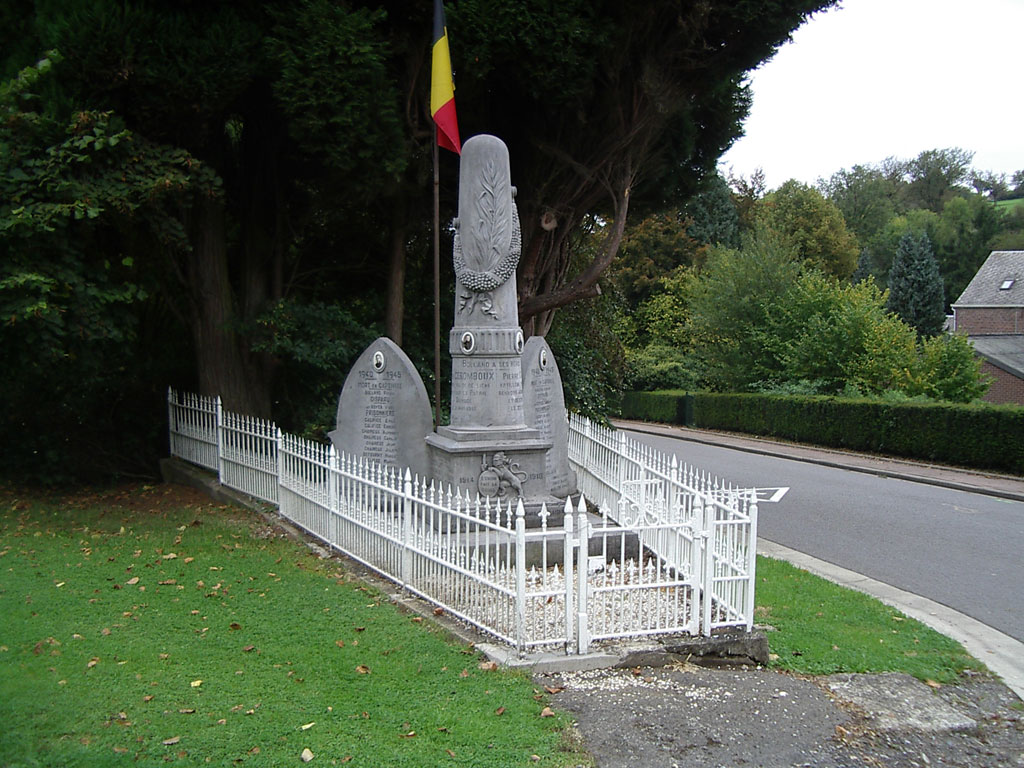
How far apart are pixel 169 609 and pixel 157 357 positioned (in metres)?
8.92

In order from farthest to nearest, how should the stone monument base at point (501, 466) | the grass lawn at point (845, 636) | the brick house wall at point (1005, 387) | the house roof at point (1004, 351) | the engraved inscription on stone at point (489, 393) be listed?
the house roof at point (1004, 351)
the brick house wall at point (1005, 387)
the engraved inscription on stone at point (489, 393)
the stone monument base at point (501, 466)
the grass lawn at point (845, 636)

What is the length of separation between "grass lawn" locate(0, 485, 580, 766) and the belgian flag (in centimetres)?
552

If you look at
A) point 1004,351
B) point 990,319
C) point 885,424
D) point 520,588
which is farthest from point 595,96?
point 990,319

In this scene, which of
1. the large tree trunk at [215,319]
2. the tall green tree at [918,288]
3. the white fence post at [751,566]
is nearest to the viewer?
the white fence post at [751,566]

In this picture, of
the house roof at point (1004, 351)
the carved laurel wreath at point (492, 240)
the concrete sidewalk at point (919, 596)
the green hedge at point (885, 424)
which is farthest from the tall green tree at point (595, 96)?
the house roof at point (1004, 351)

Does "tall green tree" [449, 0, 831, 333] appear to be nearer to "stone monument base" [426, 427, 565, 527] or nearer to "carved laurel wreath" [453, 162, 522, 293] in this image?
"carved laurel wreath" [453, 162, 522, 293]

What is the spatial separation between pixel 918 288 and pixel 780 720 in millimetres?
46298

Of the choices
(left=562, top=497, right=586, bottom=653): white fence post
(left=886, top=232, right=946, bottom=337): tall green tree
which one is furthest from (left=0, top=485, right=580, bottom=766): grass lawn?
(left=886, top=232, right=946, bottom=337): tall green tree

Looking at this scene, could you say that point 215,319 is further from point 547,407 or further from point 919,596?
point 919,596

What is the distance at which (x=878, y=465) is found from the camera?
20.7 meters

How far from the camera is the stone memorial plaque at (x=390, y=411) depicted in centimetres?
1057

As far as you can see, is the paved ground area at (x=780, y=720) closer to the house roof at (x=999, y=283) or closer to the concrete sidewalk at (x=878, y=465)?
the concrete sidewalk at (x=878, y=465)

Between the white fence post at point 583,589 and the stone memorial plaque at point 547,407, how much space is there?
15.2 ft

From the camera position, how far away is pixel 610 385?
21375 millimetres
